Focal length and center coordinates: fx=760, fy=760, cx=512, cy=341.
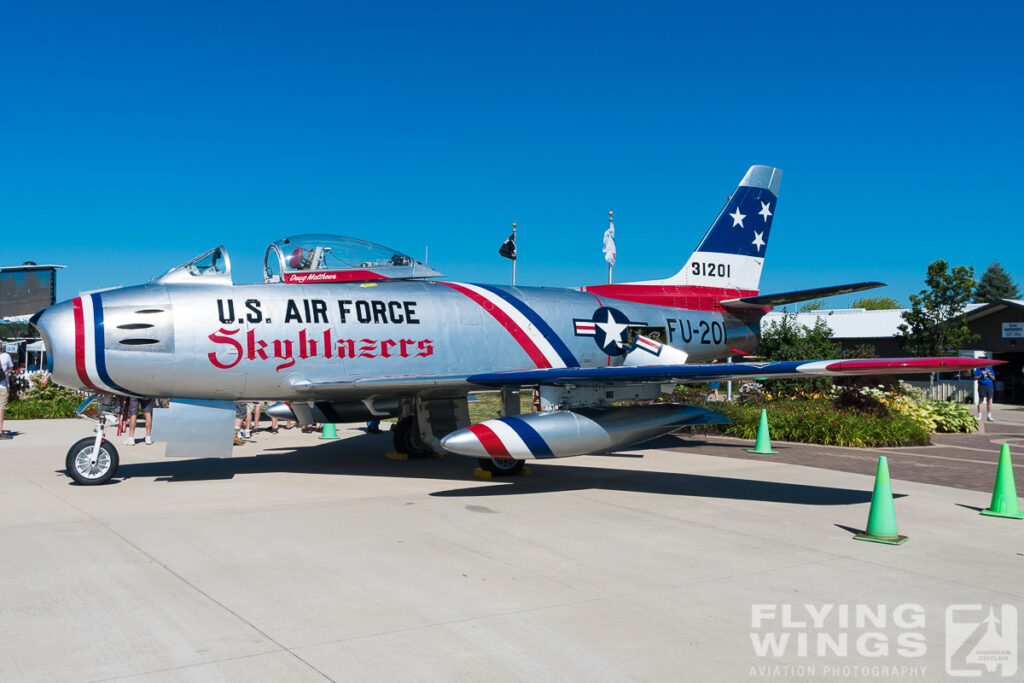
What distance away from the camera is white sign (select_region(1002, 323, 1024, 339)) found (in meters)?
36.4

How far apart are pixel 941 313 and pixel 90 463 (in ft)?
112

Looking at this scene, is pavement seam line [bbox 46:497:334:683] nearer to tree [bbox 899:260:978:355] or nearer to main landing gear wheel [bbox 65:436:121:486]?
main landing gear wheel [bbox 65:436:121:486]

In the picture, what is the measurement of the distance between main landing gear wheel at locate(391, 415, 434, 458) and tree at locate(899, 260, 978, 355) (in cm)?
2803

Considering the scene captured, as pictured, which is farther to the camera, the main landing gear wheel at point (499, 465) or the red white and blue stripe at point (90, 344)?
the main landing gear wheel at point (499, 465)

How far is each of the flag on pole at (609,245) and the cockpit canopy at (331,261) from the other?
1308 centimetres

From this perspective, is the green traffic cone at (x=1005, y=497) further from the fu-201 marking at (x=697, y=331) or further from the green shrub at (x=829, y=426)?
the green shrub at (x=829, y=426)

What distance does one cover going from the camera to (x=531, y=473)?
11172 mm

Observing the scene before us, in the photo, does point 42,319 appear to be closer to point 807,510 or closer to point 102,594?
point 102,594

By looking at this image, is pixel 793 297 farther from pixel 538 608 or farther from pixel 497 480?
pixel 538 608

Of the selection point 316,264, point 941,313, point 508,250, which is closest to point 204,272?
point 316,264

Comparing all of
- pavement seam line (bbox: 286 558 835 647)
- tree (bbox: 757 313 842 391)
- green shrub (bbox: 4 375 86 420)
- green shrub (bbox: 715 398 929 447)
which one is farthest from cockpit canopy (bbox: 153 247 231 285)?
tree (bbox: 757 313 842 391)

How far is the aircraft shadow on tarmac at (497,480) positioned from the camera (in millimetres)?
9516

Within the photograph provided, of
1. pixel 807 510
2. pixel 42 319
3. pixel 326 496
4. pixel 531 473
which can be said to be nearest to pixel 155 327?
pixel 42 319

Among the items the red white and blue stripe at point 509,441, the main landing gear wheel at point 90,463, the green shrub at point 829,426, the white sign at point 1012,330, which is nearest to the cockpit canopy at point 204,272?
the main landing gear wheel at point 90,463
